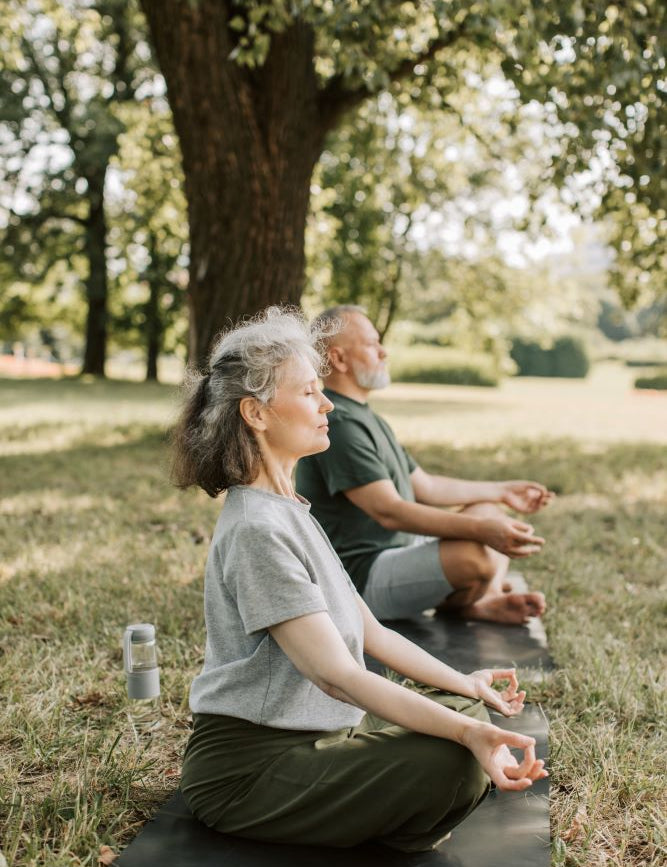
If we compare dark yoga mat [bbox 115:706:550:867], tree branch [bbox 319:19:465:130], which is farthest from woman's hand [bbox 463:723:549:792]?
tree branch [bbox 319:19:465:130]

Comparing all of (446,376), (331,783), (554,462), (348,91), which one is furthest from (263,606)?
(446,376)

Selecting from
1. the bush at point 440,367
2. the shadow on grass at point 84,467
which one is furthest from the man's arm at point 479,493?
the bush at point 440,367

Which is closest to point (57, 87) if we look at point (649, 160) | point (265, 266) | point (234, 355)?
point (265, 266)

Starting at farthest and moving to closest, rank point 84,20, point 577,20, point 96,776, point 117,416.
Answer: point 84,20, point 117,416, point 577,20, point 96,776

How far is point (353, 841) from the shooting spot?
2.21 metres

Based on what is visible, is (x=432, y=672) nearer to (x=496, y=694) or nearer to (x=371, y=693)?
(x=496, y=694)

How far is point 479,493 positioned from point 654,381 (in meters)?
27.5

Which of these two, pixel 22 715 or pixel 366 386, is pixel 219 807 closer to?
pixel 22 715

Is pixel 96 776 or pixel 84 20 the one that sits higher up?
pixel 84 20

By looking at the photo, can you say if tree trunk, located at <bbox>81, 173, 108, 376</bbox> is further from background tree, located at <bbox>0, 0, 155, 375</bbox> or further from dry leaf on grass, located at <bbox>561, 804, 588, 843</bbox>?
dry leaf on grass, located at <bbox>561, 804, 588, 843</bbox>

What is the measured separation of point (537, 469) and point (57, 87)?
1944 centimetres

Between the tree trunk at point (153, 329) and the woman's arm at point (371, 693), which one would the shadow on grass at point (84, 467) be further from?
the tree trunk at point (153, 329)

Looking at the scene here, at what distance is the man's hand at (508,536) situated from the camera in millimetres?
3641

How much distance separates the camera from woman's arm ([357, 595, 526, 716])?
7.88 ft
